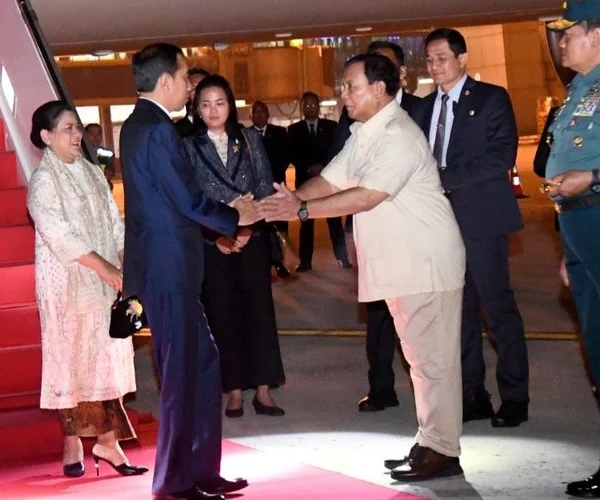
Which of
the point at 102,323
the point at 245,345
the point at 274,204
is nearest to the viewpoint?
the point at 274,204

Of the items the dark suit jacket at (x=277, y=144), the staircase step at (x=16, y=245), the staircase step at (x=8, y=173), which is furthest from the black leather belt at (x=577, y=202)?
the dark suit jacket at (x=277, y=144)

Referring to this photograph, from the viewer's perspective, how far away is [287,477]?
5.89 metres

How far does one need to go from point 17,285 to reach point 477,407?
2748 millimetres

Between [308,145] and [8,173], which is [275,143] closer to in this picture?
[308,145]

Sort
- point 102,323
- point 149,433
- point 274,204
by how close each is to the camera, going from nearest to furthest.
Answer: point 274,204, point 102,323, point 149,433

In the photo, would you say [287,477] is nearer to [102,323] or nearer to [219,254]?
[102,323]

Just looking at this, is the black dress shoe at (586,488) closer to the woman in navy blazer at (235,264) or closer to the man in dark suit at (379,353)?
the man in dark suit at (379,353)

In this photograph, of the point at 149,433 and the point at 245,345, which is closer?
the point at 149,433

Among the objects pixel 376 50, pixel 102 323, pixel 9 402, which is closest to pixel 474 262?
pixel 376 50

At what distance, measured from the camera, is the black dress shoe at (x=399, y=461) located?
573 cm

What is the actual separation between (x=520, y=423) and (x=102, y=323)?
2.12m

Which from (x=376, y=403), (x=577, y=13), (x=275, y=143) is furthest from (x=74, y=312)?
(x=275, y=143)

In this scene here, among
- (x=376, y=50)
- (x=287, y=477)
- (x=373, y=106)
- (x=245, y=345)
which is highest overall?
(x=376, y=50)

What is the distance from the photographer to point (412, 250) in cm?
559
